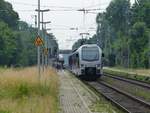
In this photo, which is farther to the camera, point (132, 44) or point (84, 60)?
point (132, 44)

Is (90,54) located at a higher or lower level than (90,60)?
higher

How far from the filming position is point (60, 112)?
72.4 feet

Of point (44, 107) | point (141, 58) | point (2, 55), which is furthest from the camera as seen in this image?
point (141, 58)

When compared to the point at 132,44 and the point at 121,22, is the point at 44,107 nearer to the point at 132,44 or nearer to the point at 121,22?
the point at 132,44

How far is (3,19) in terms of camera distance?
128 metres

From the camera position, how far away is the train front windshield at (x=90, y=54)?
53406 millimetres

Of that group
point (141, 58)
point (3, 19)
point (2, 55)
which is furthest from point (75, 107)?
point (3, 19)

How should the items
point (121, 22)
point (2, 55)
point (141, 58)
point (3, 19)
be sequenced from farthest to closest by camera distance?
point (121, 22), point (3, 19), point (141, 58), point (2, 55)

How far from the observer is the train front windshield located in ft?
175

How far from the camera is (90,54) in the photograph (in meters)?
53.4

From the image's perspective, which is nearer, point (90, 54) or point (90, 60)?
point (90, 54)

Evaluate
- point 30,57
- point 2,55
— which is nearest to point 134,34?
point 30,57

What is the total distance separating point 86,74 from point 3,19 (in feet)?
251

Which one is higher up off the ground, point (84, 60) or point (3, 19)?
Result: point (3, 19)
